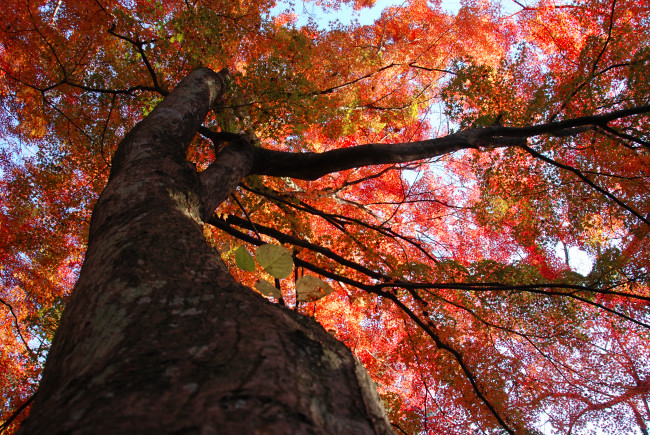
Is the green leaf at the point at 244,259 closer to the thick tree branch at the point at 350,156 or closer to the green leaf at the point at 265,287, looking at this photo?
the green leaf at the point at 265,287

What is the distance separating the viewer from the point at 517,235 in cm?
554

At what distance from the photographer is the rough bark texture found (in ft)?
1.38

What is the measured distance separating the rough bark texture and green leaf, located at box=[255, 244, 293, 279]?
0.11 meters

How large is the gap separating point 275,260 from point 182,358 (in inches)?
17.5

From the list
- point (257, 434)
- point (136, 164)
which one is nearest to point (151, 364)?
point (257, 434)

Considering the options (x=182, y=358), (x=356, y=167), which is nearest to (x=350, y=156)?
(x=356, y=167)

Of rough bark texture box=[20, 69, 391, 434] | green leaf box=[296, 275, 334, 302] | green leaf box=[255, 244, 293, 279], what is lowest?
rough bark texture box=[20, 69, 391, 434]

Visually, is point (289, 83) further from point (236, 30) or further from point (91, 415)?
point (91, 415)

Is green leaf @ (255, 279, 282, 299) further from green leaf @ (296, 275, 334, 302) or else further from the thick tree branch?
the thick tree branch

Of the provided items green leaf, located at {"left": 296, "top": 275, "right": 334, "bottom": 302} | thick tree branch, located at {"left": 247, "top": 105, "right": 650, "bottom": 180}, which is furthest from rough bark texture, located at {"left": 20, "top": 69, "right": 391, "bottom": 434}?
thick tree branch, located at {"left": 247, "top": 105, "right": 650, "bottom": 180}

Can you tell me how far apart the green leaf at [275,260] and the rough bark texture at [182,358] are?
4.3 inches

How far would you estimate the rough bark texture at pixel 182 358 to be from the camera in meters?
0.42

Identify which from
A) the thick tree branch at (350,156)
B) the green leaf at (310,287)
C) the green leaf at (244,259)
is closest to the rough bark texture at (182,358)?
the green leaf at (244,259)

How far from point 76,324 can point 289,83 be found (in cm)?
310
